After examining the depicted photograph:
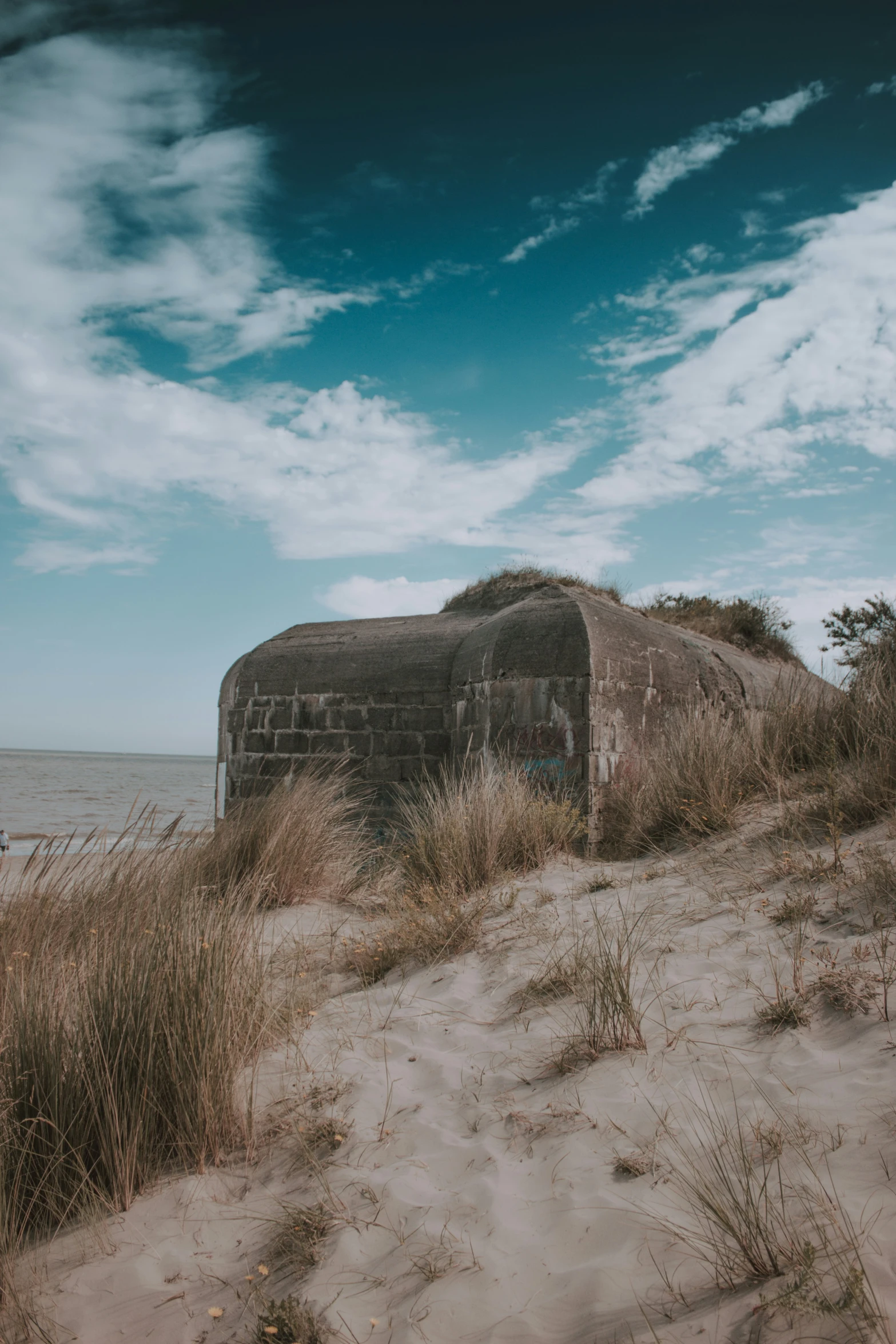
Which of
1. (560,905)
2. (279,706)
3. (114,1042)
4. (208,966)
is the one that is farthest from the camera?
(279,706)

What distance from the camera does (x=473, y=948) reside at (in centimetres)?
381

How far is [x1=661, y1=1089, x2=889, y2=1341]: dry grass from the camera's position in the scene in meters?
1.43

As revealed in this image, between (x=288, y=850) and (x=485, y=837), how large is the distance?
1.31m

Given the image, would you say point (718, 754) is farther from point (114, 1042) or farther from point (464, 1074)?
point (114, 1042)

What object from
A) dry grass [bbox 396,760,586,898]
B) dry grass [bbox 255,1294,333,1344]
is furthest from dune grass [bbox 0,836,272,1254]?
dry grass [bbox 396,760,586,898]

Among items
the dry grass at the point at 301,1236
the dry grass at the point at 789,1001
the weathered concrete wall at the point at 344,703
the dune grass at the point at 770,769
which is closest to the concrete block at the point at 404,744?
the weathered concrete wall at the point at 344,703

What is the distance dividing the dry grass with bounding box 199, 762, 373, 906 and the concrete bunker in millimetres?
1290

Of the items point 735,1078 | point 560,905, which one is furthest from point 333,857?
point 735,1078

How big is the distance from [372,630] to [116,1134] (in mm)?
5970

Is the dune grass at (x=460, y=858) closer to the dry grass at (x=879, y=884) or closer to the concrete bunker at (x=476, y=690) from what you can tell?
the concrete bunker at (x=476, y=690)

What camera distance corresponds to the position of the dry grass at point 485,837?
491 cm

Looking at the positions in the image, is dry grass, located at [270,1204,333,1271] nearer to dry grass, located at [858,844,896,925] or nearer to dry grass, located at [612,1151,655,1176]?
dry grass, located at [612,1151,655,1176]

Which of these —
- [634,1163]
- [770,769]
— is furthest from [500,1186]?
[770,769]

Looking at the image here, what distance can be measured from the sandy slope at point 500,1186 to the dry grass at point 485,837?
1.75 m
